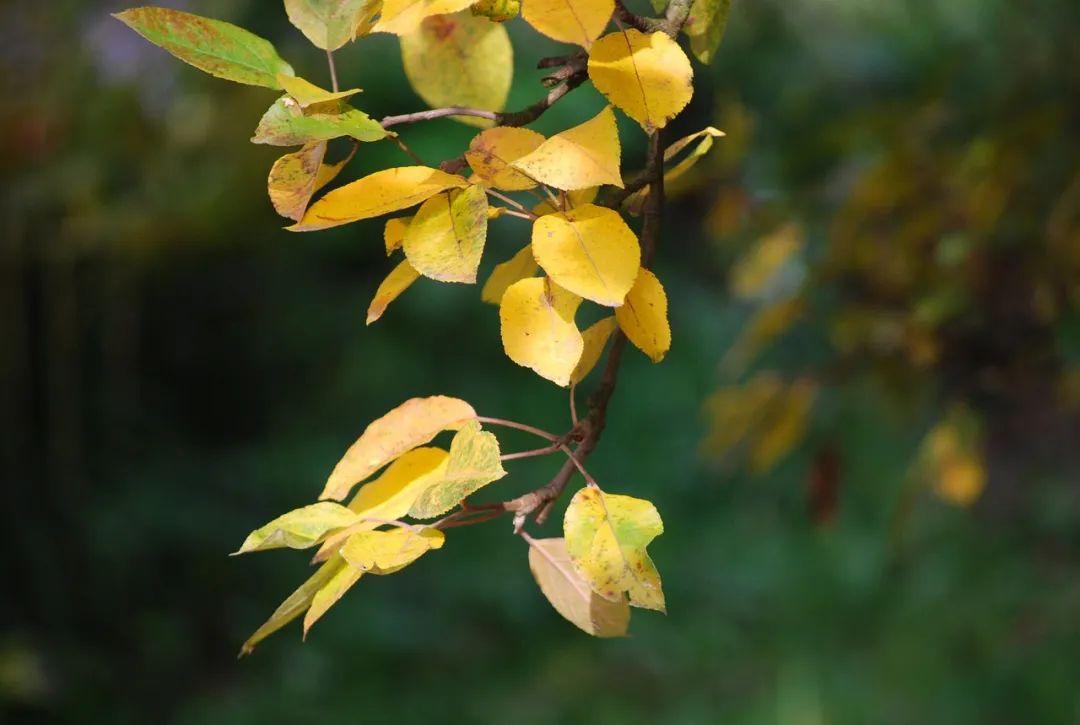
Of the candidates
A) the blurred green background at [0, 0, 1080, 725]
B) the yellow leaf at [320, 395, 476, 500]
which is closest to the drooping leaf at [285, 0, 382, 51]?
the yellow leaf at [320, 395, 476, 500]

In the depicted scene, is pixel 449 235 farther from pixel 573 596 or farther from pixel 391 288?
pixel 573 596

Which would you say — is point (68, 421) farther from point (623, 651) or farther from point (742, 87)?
point (742, 87)

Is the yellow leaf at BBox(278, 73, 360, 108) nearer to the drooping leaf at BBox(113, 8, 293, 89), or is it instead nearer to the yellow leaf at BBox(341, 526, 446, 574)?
the drooping leaf at BBox(113, 8, 293, 89)

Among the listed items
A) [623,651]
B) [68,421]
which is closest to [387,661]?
[623,651]

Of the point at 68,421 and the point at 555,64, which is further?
the point at 68,421

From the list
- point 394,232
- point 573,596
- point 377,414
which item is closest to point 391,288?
point 394,232

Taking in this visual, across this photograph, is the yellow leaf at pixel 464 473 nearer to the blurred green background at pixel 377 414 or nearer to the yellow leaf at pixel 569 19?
the yellow leaf at pixel 569 19
